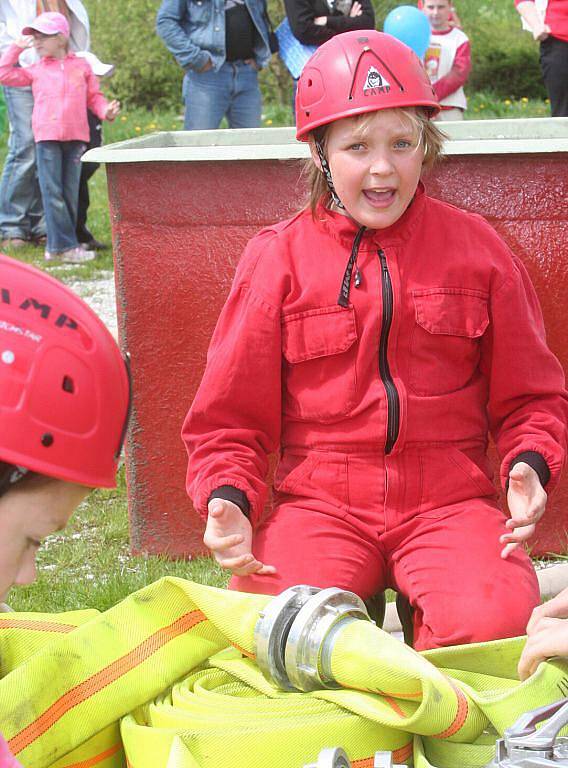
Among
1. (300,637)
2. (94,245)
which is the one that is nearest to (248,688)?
(300,637)

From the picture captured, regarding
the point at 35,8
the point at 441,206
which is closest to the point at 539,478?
the point at 441,206

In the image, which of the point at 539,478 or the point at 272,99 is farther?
the point at 272,99

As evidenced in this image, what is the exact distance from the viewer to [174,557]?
425 centimetres

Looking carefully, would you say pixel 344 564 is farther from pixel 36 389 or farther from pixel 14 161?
pixel 14 161

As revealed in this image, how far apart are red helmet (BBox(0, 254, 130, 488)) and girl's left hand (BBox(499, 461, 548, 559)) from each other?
1.35 metres

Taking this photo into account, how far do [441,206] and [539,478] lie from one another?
0.77 meters

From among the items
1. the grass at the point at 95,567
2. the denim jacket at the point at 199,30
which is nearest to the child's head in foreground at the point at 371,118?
the grass at the point at 95,567

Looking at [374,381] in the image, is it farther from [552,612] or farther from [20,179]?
[20,179]

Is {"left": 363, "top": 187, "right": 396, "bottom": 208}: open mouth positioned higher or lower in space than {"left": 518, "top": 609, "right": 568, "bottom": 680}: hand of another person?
higher

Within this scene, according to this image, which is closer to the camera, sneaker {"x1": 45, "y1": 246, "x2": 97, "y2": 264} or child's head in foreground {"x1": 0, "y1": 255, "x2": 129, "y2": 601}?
child's head in foreground {"x1": 0, "y1": 255, "x2": 129, "y2": 601}

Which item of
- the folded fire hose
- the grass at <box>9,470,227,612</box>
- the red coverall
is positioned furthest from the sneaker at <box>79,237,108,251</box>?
the folded fire hose

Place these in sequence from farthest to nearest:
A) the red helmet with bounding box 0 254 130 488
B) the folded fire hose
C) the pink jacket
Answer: the pink jacket < the folded fire hose < the red helmet with bounding box 0 254 130 488

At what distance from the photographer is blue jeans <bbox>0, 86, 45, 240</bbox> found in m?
9.51

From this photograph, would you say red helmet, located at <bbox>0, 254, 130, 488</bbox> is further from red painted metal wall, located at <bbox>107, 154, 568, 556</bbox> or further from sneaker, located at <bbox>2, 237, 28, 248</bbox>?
sneaker, located at <bbox>2, 237, 28, 248</bbox>
